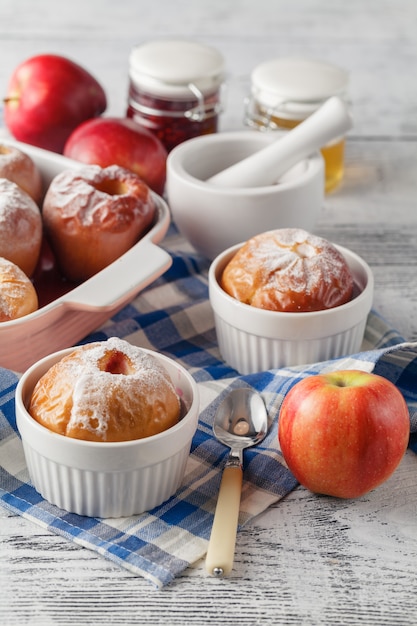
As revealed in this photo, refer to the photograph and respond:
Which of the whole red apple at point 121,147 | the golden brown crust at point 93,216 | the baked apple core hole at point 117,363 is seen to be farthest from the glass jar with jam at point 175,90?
the baked apple core hole at point 117,363

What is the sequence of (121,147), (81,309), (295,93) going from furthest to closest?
1. (295,93)
2. (121,147)
3. (81,309)

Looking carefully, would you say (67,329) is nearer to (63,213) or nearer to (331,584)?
(63,213)

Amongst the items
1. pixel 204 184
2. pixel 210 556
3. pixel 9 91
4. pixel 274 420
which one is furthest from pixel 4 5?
pixel 210 556

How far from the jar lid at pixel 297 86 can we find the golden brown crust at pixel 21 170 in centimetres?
50

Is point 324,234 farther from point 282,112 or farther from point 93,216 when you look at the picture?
point 93,216

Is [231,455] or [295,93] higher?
[295,93]

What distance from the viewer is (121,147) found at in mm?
1537

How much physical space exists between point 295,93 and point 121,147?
0.34m

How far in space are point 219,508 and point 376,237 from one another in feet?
2.70

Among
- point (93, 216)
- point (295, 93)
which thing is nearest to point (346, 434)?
point (93, 216)

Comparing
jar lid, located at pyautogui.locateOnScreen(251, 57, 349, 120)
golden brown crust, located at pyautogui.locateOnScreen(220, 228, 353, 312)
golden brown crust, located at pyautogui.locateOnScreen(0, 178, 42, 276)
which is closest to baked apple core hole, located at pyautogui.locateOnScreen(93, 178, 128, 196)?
golden brown crust, located at pyautogui.locateOnScreen(0, 178, 42, 276)

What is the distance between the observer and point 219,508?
927 millimetres

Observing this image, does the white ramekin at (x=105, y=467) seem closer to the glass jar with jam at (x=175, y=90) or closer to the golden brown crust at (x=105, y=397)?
the golden brown crust at (x=105, y=397)

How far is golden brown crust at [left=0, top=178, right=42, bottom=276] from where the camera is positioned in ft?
3.89
